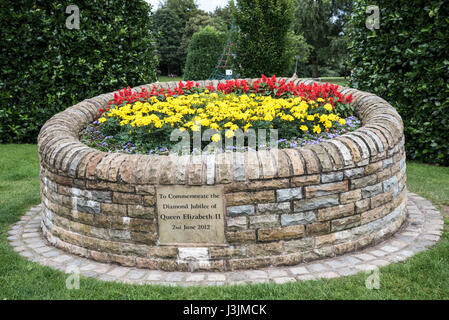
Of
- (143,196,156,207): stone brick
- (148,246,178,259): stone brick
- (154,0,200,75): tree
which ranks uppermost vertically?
(154,0,200,75): tree

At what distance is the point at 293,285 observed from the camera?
342 centimetres

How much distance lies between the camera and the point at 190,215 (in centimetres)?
377

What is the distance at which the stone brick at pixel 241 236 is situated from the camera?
12.3ft

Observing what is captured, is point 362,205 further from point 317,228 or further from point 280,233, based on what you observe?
point 280,233

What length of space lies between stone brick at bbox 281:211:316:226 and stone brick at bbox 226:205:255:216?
308 millimetres

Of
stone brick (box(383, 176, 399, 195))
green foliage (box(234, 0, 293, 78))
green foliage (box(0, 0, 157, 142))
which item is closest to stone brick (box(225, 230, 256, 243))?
stone brick (box(383, 176, 399, 195))

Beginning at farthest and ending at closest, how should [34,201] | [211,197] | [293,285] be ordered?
1. [34,201]
2. [211,197]
3. [293,285]

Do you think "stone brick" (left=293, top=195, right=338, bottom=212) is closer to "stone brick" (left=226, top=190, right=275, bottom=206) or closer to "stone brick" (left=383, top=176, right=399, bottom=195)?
"stone brick" (left=226, top=190, right=275, bottom=206)

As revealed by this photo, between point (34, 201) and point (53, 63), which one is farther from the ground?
point (53, 63)

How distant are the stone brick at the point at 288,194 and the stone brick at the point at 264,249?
1.41 ft

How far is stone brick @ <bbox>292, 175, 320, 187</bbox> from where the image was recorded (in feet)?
12.3
